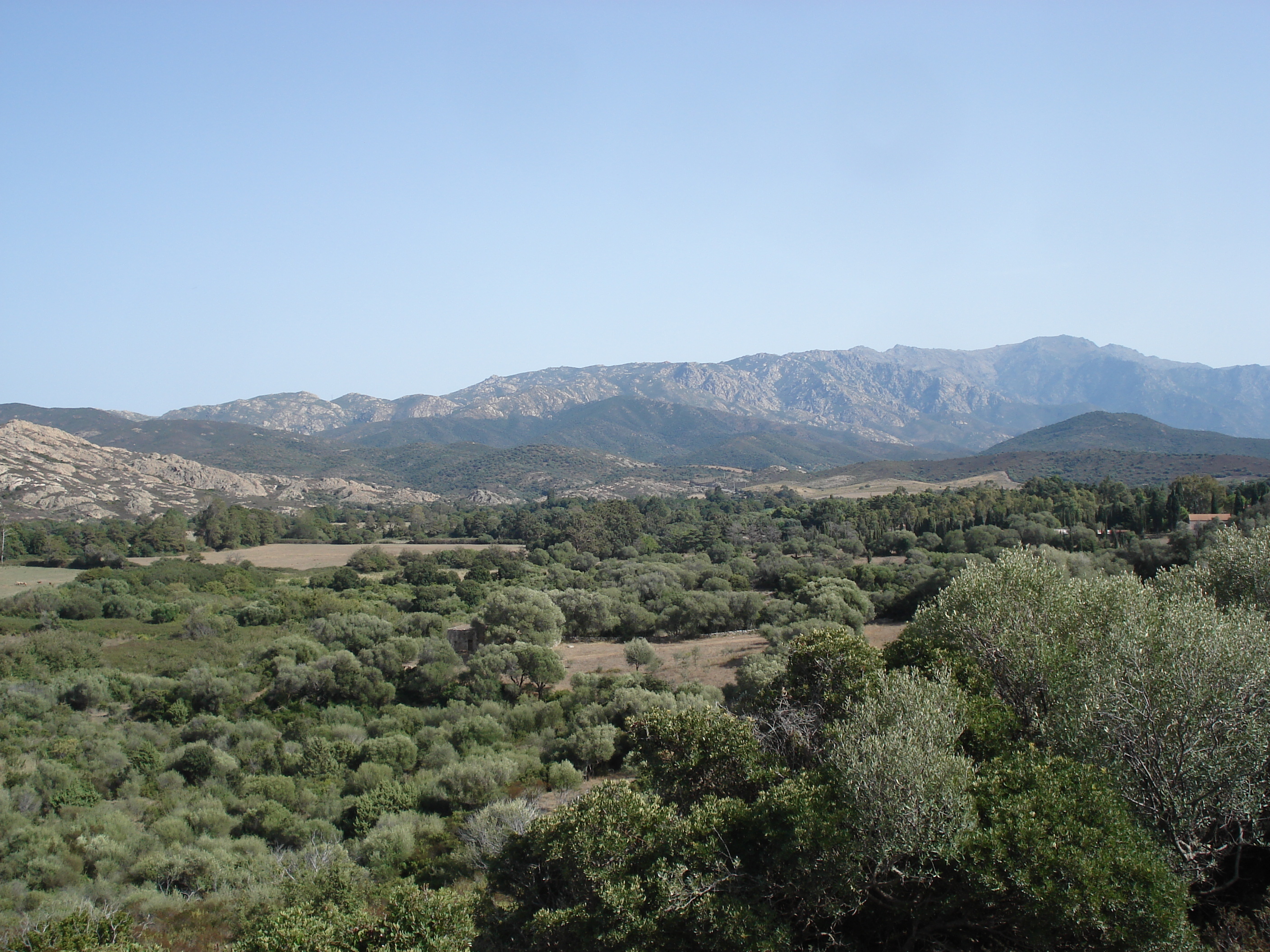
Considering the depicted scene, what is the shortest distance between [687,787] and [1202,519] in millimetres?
57163

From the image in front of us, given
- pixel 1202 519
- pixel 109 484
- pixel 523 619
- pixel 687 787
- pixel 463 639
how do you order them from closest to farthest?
1. pixel 687 787
2. pixel 523 619
3. pixel 463 639
4. pixel 1202 519
5. pixel 109 484

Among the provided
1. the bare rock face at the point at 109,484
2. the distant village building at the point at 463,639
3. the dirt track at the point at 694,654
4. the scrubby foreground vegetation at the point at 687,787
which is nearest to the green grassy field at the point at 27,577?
the scrubby foreground vegetation at the point at 687,787

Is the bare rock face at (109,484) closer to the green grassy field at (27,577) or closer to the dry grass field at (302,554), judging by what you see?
the dry grass field at (302,554)

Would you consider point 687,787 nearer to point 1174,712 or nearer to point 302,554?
point 1174,712

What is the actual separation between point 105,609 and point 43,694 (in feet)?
71.6

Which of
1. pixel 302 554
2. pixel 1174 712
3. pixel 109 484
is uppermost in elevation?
pixel 1174 712

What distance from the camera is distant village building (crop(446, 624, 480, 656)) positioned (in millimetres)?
39188

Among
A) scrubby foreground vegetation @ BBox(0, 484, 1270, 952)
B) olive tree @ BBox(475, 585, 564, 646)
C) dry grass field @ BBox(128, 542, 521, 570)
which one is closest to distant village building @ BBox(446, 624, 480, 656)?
olive tree @ BBox(475, 585, 564, 646)

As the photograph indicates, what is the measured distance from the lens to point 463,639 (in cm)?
3981

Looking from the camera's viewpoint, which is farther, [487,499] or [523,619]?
[487,499]

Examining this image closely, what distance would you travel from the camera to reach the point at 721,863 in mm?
11695

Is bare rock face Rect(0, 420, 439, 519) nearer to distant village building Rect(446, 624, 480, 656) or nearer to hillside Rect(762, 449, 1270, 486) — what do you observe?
distant village building Rect(446, 624, 480, 656)

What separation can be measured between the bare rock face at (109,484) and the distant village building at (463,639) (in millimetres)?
76209

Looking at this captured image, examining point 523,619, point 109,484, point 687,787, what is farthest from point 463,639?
point 109,484
